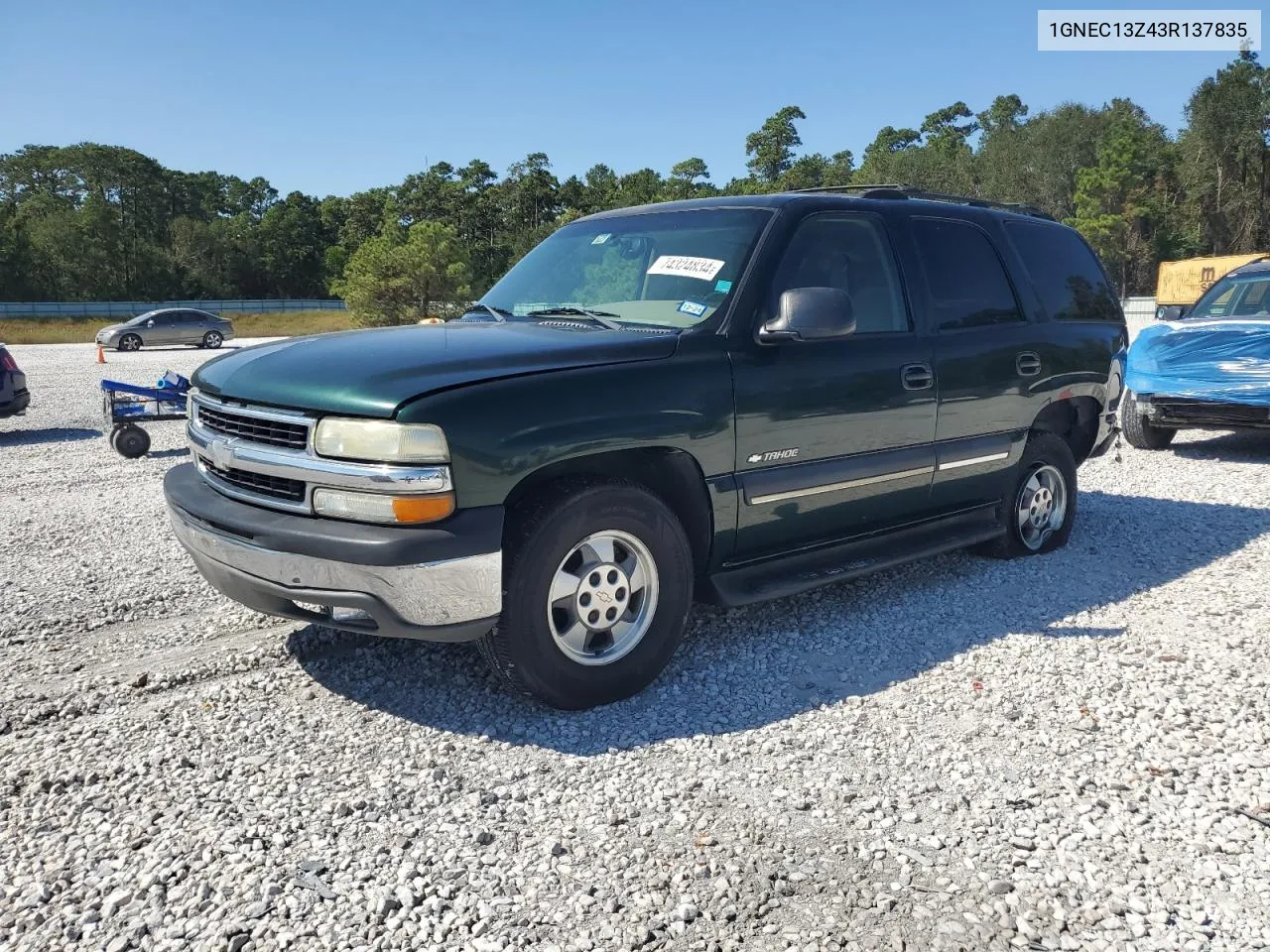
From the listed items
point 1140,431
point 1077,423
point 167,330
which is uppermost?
point 167,330

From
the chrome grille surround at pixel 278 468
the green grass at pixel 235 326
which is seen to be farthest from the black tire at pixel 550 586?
the green grass at pixel 235 326

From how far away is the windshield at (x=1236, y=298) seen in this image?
905cm

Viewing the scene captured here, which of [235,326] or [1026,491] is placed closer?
[1026,491]

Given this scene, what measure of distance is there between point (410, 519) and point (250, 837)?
40.8 inches

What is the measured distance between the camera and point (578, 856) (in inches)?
105

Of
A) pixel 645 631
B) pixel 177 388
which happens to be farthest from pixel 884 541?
pixel 177 388

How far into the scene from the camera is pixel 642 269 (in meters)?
4.38

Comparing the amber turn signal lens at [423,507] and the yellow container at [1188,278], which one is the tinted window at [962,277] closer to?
the amber turn signal lens at [423,507]

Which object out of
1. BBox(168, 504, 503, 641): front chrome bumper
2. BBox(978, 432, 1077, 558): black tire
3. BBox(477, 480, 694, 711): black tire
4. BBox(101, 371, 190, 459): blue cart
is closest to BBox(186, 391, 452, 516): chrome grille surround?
BBox(168, 504, 503, 641): front chrome bumper

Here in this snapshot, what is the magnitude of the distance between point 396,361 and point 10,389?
32.8 feet

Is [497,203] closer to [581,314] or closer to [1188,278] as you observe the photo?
[1188,278]

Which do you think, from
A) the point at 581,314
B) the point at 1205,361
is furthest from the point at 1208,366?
the point at 581,314

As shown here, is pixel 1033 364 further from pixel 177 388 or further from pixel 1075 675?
pixel 177 388

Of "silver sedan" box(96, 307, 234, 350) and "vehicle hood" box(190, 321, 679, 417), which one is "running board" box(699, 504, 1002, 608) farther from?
"silver sedan" box(96, 307, 234, 350)
